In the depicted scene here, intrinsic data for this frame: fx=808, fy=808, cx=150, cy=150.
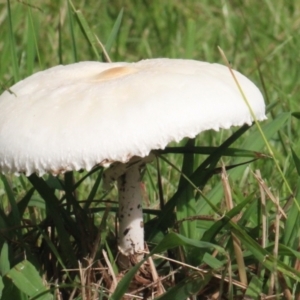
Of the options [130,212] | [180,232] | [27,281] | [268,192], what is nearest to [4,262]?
[27,281]

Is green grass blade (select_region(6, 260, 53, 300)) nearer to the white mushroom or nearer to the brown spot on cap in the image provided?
the white mushroom

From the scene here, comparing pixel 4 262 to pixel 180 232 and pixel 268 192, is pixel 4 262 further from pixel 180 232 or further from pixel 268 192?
pixel 268 192

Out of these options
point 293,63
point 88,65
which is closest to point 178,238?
point 88,65

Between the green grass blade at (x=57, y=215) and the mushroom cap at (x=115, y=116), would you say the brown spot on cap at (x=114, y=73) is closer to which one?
the mushroom cap at (x=115, y=116)

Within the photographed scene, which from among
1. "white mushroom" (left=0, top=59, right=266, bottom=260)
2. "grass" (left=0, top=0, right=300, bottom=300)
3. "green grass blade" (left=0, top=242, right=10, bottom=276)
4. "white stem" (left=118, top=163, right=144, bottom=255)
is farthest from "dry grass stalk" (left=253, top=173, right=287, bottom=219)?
"green grass blade" (left=0, top=242, right=10, bottom=276)

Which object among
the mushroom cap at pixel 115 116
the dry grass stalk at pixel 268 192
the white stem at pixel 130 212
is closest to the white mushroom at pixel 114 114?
the mushroom cap at pixel 115 116
